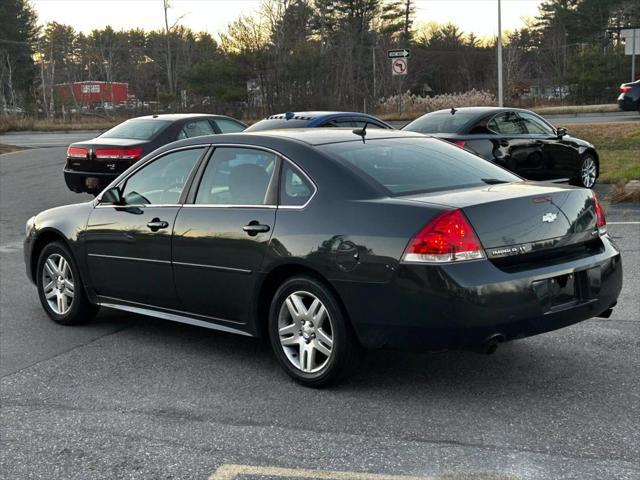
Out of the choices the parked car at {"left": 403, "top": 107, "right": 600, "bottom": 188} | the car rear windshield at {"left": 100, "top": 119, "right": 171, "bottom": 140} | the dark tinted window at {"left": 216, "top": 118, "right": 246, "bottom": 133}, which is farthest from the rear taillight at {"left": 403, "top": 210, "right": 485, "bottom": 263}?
the dark tinted window at {"left": 216, "top": 118, "right": 246, "bottom": 133}

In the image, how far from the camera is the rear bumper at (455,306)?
14.3 ft

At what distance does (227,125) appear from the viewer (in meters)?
14.9

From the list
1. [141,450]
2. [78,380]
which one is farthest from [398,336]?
[78,380]

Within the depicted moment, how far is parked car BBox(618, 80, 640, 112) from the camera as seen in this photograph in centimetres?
2802

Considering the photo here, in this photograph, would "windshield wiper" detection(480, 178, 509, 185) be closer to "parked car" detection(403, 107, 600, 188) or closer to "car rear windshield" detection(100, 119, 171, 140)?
"parked car" detection(403, 107, 600, 188)

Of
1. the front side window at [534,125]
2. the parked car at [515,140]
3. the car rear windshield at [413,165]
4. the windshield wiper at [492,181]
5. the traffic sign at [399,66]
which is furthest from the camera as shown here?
the traffic sign at [399,66]

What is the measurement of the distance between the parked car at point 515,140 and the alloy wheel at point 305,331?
759cm

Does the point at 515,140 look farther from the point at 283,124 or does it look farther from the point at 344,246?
the point at 344,246

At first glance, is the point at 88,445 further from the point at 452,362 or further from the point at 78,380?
the point at 452,362

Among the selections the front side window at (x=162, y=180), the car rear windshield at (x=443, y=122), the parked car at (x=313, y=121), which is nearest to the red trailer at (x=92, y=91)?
the car rear windshield at (x=443, y=122)

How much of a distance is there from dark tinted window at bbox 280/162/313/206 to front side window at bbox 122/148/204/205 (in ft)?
2.90

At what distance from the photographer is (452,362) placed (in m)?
5.39

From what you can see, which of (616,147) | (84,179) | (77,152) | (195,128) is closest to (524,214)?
(195,128)

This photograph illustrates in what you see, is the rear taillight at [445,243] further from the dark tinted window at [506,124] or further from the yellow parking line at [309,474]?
the dark tinted window at [506,124]
